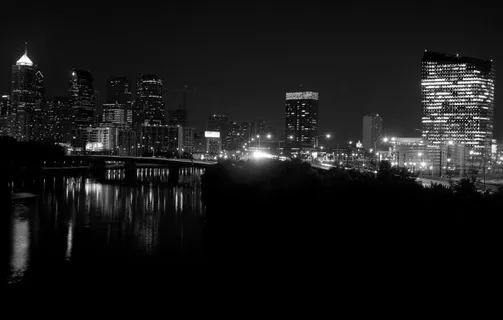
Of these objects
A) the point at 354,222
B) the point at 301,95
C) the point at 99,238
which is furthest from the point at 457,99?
the point at 354,222

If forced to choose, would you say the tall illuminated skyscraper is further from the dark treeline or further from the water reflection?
the water reflection

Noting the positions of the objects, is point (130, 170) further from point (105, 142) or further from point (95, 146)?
point (105, 142)

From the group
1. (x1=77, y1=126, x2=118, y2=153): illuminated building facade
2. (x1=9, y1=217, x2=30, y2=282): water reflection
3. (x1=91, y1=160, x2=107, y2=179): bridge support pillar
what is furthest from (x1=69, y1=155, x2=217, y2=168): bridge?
(x1=77, y1=126, x2=118, y2=153): illuminated building facade

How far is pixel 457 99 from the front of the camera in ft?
363

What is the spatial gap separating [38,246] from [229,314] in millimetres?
17115

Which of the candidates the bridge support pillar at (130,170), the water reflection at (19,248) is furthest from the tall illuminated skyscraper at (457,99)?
the water reflection at (19,248)

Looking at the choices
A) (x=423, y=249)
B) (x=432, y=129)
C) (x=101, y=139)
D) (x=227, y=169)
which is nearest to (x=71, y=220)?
(x=227, y=169)

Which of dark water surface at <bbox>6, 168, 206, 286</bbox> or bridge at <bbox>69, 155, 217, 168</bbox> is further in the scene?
bridge at <bbox>69, 155, 217, 168</bbox>

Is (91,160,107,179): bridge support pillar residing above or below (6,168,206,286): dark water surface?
→ above

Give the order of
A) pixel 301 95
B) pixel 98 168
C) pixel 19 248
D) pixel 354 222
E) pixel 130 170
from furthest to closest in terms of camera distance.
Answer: pixel 301 95 < pixel 98 168 < pixel 130 170 < pixel 19 248 < pixel 354 222

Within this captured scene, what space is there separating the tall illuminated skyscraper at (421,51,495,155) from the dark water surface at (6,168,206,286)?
7236 centimetres

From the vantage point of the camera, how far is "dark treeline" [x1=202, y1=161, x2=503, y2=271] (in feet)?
63.1

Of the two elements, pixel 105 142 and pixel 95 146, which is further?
pixel 105 142

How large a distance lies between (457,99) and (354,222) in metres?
96.6
